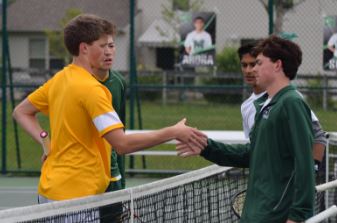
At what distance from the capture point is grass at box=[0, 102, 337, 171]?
15.0 m

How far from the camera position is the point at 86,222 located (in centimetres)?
477

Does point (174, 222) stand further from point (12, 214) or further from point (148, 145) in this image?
point (12, 214)

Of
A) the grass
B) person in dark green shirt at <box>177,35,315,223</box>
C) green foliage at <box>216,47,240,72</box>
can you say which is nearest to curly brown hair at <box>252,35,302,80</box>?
person in dark green shirt at <box>177,35,315,223</box>

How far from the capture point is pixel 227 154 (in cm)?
513

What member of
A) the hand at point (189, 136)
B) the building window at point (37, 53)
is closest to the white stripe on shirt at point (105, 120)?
the hand at point (189, 136)

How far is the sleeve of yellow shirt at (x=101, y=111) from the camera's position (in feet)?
15.6

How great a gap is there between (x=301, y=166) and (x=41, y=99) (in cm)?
170

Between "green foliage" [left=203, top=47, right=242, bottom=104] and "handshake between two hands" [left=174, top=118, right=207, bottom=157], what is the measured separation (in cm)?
1240

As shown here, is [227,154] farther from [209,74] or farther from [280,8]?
[209,74]

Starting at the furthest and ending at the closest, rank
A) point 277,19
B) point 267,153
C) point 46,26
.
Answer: point 46,26 < point 277,19 < point 267,153

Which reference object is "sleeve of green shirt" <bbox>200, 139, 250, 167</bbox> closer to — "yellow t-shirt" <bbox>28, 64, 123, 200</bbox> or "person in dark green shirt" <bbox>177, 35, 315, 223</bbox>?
"person in dark green shirt" <bbox>177, 35, 315, 223</bbox>

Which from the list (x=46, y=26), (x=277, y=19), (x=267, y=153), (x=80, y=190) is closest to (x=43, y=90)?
(x=80, y=190)

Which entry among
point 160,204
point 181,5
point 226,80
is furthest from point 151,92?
point 160,204

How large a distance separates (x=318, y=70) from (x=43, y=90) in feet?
37.5
